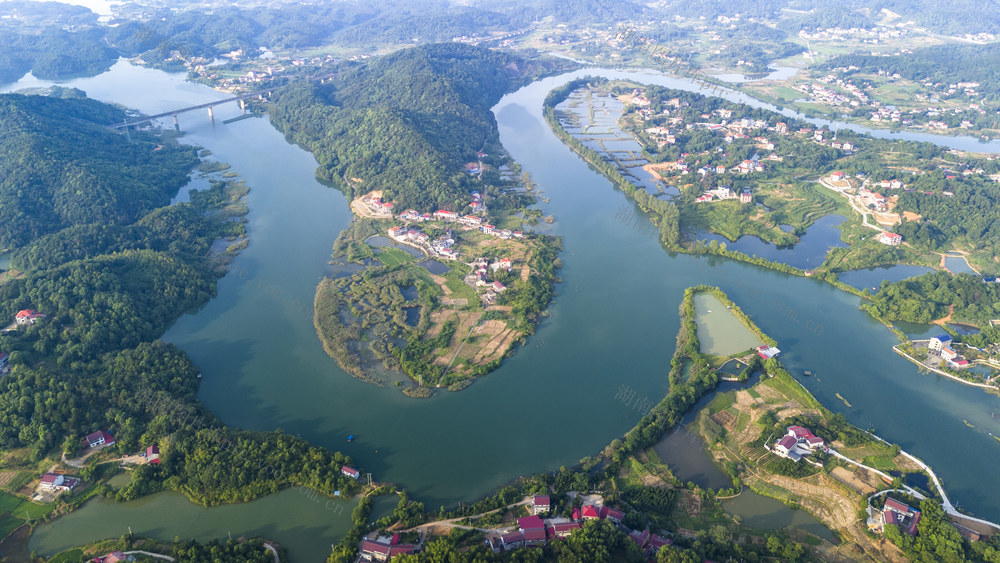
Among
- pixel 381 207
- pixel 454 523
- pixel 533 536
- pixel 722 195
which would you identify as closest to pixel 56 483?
pixel 454 523

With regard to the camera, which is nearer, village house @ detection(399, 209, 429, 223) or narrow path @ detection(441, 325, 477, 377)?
narrow path @ detection(441, 325, 477, 377)

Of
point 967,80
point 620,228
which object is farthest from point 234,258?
point 967,80

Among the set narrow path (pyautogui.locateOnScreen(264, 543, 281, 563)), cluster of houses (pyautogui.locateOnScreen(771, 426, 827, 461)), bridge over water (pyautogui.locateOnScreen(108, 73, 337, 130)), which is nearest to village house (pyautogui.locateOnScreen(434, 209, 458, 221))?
cluster of houses (pyautogui.locateOnScreen(771, 426, 827, 461))

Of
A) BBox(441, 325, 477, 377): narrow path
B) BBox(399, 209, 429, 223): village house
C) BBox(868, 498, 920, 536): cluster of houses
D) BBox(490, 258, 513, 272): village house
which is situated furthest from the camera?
BBox(399, 209, 429, 223): village house

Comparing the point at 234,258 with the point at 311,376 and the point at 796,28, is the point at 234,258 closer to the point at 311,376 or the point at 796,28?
the point at 311,376

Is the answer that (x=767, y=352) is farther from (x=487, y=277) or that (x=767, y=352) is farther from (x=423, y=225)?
(x=423, y=225)

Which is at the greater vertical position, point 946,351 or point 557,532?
point 946,351

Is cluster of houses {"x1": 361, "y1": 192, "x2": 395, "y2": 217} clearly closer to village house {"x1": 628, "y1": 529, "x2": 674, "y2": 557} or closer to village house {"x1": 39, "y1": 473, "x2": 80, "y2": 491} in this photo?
village house {"x1": 39, "y1": 473, "x2": 80, "y2": 491}
